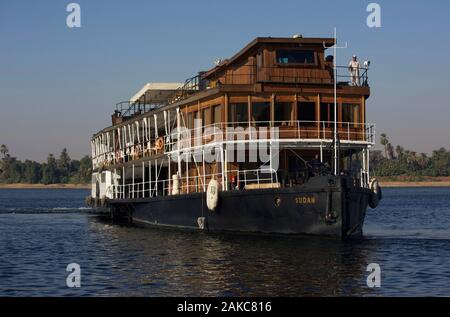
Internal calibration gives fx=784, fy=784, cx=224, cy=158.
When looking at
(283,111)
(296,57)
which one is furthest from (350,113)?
(296,57)

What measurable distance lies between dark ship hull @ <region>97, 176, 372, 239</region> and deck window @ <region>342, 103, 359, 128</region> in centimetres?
376

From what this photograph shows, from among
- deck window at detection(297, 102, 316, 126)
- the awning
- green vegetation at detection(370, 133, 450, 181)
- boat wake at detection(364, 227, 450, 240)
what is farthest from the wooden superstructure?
green vegetation at detection(370, 133, 450, 181)

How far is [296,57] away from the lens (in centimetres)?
3419

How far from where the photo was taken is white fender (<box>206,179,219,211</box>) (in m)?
31.4

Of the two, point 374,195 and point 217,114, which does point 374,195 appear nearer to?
point 374,195

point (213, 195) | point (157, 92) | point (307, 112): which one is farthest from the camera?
point (157, 92)

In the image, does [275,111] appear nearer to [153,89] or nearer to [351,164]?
[351,164]

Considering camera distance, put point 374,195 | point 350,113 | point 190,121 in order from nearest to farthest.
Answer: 1. point 374,195
2. point 350,113
3. point 190,121

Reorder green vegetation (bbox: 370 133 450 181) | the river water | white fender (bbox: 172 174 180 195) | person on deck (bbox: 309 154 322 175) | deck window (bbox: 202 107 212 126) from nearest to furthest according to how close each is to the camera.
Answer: the river water → person on deck (bbox: 309 154 322 175) → deck window (bbox: 202 107 212 126) → white fender (bbox: 172 174 180 195) → green vegetation (bbox: 370 133 450 181)

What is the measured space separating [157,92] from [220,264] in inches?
931

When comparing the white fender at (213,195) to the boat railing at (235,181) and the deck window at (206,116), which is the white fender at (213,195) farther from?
the deck window at (206,116)

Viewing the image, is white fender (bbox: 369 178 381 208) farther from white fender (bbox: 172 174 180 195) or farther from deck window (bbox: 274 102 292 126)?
white fender (bbox: 172 174 180 195)

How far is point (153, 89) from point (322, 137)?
54.2 ft
